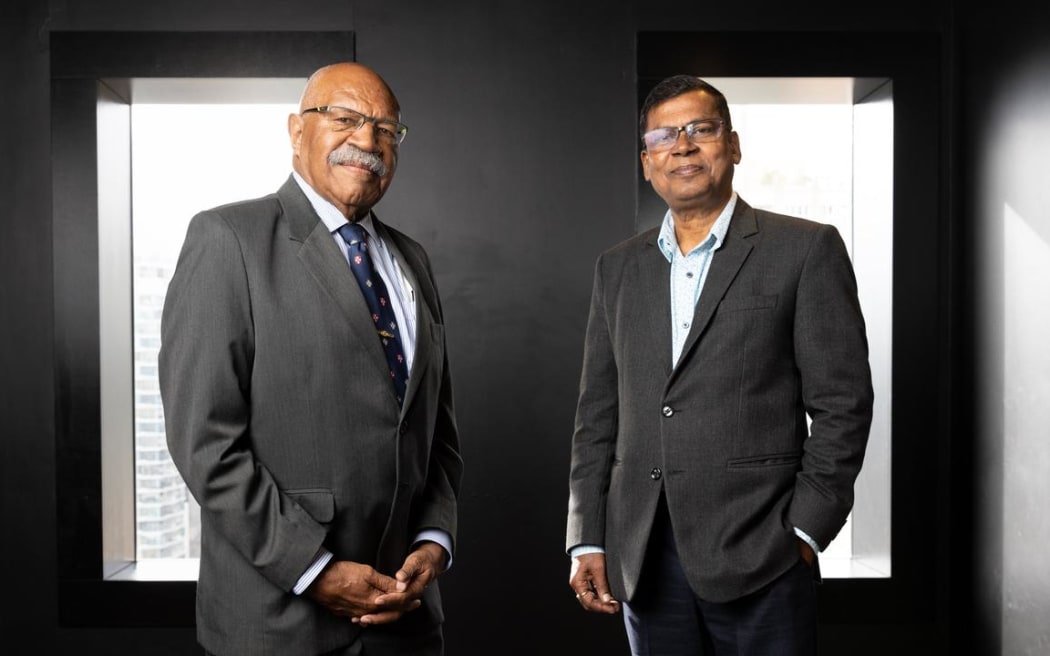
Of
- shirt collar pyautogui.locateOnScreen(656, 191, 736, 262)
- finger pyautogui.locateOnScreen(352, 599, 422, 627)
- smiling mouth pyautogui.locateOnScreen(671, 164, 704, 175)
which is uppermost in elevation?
smiling mouth pyautogui.locateOnScreen(671, 164, 704, 175)

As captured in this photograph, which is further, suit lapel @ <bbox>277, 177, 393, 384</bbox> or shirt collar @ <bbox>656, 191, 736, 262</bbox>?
shirt collar @ <bbox>656, 191, 736, 262</bbox>

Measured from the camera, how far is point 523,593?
3.58 m

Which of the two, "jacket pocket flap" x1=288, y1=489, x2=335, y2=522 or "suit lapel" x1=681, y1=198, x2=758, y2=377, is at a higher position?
"suit lapel" x1=681, y1=198, x2=758, y2=377

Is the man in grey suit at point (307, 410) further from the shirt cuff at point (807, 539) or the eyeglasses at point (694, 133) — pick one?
the shirt cuff at point (807, 539)

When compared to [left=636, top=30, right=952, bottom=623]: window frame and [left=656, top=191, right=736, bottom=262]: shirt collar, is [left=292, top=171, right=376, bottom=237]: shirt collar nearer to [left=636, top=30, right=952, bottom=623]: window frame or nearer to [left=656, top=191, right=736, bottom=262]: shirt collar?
[left=656, top=191, right=736, bottom=262]: shirt collar

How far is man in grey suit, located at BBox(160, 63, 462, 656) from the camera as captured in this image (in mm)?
1778

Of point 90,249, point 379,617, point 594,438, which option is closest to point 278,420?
point 379,617

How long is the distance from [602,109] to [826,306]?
1.65 m

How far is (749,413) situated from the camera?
6.93 ft

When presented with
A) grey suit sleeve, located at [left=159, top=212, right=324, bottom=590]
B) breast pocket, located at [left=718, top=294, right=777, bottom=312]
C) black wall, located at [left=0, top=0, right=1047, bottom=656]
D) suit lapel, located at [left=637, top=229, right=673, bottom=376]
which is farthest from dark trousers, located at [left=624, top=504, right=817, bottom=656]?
black wall, located at [left=0, top=0, right=1047, bottom=656]

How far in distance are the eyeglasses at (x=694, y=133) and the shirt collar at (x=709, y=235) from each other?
0.15 metres

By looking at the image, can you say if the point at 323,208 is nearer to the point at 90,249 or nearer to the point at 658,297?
the point at 658,297

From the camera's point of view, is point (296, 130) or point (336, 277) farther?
point (296, 130)

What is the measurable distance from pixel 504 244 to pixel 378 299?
1.62m
